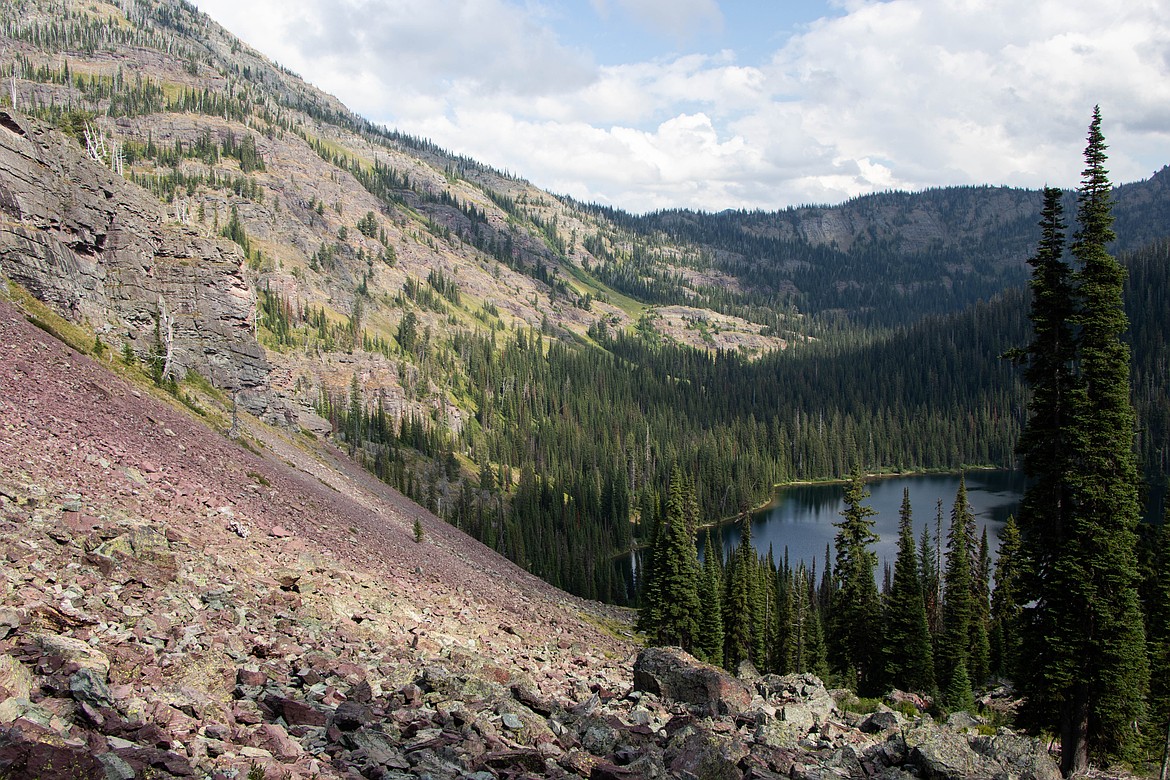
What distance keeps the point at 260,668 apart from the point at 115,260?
52.8 meters

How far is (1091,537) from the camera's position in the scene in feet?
69.9

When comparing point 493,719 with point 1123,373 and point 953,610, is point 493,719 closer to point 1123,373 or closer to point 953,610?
point 1123,373

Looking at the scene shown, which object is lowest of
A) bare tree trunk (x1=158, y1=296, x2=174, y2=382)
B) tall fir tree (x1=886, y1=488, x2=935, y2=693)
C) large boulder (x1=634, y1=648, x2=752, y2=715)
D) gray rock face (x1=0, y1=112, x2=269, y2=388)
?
tall fir tree (x1=886, y1=488, x2=935, y2=693)

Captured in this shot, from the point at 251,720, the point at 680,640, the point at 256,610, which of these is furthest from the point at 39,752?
the point at 680,640

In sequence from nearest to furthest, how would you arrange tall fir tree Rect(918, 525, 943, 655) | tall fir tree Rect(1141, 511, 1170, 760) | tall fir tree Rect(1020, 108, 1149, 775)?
tall fir tree Rect(1020, 108, 1149, 775) < tall fir tree Rect(1141, 511, 1170, 760) < tall fir tree Rect(918, 525, 943, 655)

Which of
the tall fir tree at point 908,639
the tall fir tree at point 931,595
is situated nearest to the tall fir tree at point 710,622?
the tall fir tree at point 908,639

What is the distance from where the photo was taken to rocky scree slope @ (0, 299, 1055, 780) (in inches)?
434

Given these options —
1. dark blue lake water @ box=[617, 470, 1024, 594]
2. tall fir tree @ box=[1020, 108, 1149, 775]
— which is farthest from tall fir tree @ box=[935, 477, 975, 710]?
dark blue lake water @ box=[617, 470, 1024, 594]

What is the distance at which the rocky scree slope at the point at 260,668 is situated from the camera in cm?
1102

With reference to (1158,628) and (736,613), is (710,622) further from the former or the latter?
(1158,628)

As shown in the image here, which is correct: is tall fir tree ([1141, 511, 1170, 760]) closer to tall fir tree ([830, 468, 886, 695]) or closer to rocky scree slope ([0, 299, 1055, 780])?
rocky scree slope ([0, 299, 1055, 780])

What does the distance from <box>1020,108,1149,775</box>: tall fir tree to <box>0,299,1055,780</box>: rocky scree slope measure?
4.12 meters

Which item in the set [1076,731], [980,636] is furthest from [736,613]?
[1076,731]

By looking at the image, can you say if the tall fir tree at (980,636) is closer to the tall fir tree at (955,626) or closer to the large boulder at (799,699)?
the tall fir tree at (955,626)
